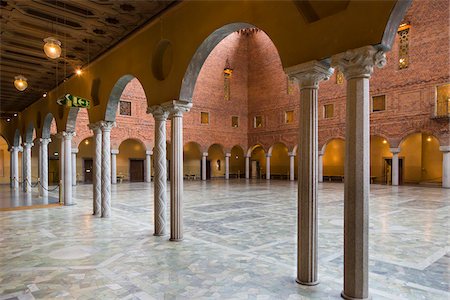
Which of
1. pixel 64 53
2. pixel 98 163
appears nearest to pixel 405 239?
A: pixel 98 163

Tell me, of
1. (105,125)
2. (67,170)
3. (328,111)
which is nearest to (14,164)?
(67,170)

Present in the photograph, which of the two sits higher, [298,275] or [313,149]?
[313,149]

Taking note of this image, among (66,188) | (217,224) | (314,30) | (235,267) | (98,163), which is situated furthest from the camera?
(66,188)

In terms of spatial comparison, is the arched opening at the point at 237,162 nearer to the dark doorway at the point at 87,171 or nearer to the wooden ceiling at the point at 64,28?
the dark doorway at the point at 87,171

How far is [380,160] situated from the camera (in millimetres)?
25594

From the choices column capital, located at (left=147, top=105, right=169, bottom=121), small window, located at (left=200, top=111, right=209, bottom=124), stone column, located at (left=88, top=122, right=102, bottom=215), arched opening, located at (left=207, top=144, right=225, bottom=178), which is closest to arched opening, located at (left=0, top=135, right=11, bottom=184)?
small window, located at (left=200, top=111, right=209, bottom=124)

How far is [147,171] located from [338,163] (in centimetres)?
1665

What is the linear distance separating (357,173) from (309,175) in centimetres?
68

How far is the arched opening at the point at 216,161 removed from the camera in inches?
1290

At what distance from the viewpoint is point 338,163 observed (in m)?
27.6

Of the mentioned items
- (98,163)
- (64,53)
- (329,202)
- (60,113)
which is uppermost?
(64,53)

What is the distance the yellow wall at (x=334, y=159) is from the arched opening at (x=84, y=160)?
20703mm

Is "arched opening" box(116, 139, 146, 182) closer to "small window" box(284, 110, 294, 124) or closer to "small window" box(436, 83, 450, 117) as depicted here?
"small window" box(284, 110, 294, 124)

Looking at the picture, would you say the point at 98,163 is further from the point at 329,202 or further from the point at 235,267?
the point at 329,202
